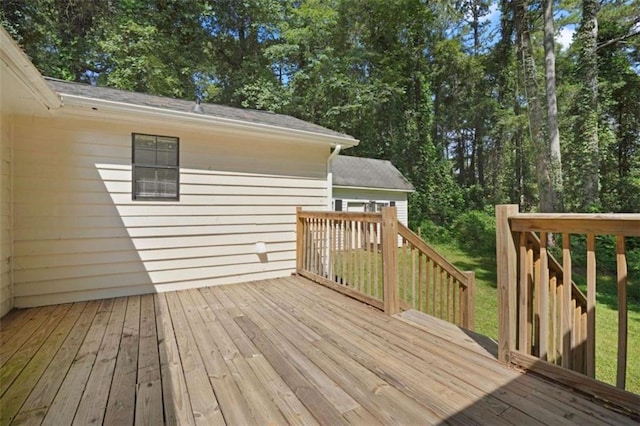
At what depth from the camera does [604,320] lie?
529 centimetres

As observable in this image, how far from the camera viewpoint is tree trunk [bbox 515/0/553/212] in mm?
9641

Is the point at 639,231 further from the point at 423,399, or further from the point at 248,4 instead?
the point at 248,4

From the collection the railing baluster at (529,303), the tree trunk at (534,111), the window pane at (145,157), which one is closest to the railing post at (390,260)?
the railing baluster at (529,303)

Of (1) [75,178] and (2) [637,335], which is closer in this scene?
(1) [75,178]

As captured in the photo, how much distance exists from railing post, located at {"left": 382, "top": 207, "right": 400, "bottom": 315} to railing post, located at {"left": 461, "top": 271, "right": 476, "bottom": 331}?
39.6 inches

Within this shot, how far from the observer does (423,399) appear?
1713mm

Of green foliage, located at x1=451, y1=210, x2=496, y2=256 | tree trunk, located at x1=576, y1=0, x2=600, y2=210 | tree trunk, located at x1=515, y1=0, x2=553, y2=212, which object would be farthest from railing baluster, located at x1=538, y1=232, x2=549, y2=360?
tree trunk, located at x1=576, y1=0, x2=600, y2=210

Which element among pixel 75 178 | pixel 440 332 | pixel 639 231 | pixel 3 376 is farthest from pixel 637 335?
pixel 75 178

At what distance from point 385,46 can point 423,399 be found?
65.2ft

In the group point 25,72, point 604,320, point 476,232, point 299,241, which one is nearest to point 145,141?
point 25,72

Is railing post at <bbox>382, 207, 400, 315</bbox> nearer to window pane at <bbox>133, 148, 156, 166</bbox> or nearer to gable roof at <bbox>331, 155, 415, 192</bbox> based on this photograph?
window pane at <bbox>133, 148, 156, 166</bbox>

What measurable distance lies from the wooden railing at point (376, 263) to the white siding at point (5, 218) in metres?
3.48

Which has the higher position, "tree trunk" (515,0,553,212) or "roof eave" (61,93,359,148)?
"tree trunk" (515,0,553,212)

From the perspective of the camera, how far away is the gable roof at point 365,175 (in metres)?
11.3
